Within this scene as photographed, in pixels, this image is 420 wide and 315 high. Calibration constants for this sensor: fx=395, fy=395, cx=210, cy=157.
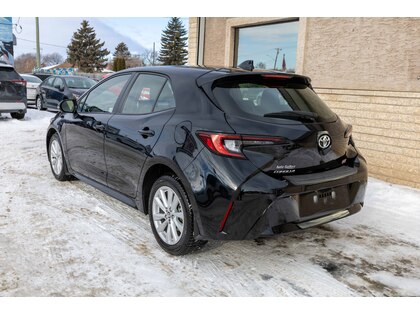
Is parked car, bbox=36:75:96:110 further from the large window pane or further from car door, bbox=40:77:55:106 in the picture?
the large window pane

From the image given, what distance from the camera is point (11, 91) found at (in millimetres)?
11258

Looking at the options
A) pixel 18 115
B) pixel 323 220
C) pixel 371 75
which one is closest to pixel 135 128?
pixel 323 220

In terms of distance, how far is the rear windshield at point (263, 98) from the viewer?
310 centimetres

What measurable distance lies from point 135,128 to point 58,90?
12.0m

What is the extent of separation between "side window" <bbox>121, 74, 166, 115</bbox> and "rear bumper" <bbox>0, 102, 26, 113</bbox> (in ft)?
28.5

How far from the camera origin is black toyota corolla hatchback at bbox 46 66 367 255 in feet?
9.43

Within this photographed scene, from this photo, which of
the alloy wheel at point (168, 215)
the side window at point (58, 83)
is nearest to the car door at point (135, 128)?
the alloy wheel at point (168, 215)

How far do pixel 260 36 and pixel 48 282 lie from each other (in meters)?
7.71

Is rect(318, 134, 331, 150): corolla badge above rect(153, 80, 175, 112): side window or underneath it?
underneath

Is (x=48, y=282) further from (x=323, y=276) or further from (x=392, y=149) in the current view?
(x=392, y=149)

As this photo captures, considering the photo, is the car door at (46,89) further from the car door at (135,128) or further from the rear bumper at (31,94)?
the car door at (135,128)

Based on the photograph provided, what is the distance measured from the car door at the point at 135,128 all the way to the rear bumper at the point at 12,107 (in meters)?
8.57

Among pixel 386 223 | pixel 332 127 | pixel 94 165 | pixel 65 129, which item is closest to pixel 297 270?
pixel 332 127

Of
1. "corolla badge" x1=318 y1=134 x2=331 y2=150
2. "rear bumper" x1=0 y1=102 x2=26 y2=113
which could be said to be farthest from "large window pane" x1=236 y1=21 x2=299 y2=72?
"rear bumper" x1=0 y1=102 x2=26 y2=113
